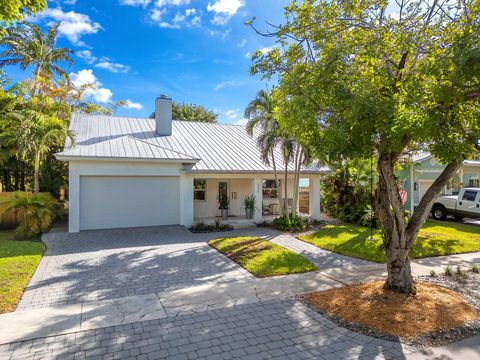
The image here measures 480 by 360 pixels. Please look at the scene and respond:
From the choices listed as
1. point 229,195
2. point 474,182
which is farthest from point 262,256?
point 474,182

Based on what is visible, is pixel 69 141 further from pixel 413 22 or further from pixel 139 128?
pixel 413 22

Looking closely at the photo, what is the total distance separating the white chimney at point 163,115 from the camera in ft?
59.7

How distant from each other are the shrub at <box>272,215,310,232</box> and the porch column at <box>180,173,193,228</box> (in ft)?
13.4

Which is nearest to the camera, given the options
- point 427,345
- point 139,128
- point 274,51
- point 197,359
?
point 197,359

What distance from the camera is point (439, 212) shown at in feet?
60.1

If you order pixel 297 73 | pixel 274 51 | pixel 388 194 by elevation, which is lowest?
pixel 388 194

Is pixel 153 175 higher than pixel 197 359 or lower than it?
higher

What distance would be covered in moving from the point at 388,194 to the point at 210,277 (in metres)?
4.56

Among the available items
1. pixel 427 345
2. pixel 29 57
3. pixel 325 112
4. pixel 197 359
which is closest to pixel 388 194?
pixel 325 112

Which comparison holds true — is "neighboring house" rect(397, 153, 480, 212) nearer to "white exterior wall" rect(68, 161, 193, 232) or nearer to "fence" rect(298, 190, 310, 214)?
"fence" rect(298, 190, 310, 214)

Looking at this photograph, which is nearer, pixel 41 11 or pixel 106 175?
pixel 41 11

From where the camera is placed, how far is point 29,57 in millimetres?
22594

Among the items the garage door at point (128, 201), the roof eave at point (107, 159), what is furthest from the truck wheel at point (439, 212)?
the garage door at point (128, 201)

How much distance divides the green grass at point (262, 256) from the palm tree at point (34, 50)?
19.2 m
